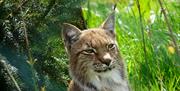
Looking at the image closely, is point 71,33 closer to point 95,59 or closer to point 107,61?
point 95,59

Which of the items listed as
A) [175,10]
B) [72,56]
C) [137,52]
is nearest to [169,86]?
[137,52]

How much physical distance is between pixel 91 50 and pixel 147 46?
128 centimetres

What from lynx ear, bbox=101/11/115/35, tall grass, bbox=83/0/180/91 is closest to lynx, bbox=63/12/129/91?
lynx ear, bbox=101/11/115/35

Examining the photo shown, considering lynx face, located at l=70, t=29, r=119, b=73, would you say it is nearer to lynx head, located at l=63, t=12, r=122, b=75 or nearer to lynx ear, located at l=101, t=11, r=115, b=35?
lynx head, located at l=63, t=12, r=122, b=75

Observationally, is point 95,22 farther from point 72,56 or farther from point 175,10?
point 72,56

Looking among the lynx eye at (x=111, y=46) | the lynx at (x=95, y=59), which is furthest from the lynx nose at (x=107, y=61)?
the lynx eye at (x=111, y=46)

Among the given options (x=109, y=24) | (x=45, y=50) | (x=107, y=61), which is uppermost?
(x=109, y=24)

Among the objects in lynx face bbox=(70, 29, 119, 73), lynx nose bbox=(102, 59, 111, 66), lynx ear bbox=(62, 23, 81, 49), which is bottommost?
lynx nose bbox=(102, 59, 111, 66)

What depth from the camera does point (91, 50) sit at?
4.49 meters

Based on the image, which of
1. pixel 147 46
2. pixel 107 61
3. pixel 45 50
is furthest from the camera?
pixel 147 46

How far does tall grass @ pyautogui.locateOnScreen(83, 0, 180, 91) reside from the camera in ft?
16.7

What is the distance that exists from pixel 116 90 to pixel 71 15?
0.80 metres

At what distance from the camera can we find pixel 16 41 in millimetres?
5035

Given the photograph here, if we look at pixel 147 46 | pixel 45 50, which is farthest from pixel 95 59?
pixel 147 46
